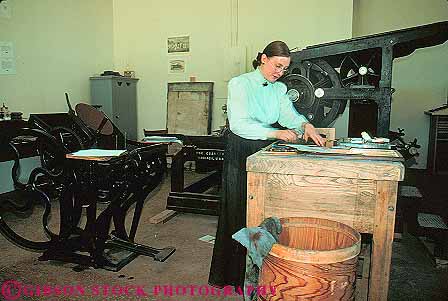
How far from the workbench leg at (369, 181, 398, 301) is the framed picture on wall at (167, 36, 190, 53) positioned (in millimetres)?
5103

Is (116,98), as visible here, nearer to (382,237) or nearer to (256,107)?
(256,107)

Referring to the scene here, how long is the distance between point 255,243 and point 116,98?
16.2 ft

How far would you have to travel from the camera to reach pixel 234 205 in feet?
6.88

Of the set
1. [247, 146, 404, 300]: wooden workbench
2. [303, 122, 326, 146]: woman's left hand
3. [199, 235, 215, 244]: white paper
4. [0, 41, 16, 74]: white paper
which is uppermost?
[0, 41, 16, 74]: white paper

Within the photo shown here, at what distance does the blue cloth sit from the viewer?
46.2 inches

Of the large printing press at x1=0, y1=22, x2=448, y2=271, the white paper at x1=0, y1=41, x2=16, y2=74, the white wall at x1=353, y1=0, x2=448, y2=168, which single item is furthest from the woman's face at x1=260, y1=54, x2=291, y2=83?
the white wall at x1=353, y1=0, x2=448, y2=168

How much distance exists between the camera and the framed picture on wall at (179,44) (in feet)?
19.5

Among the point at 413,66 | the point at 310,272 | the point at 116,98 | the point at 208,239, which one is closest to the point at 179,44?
the point at 116,98

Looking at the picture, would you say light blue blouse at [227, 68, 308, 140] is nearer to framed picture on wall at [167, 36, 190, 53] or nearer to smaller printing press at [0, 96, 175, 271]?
smaller printing press at [0, 96, 175, 271]

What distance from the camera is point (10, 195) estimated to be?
14.1ft

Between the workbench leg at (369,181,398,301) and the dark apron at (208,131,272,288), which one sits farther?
the dark apron at (208,131,272,288)

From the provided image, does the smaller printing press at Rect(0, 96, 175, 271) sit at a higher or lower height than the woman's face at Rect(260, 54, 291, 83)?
lower

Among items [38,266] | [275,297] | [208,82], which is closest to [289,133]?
[275,297]

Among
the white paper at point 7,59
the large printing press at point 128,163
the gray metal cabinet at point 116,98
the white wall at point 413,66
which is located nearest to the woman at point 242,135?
the large printing press at point 128,163
